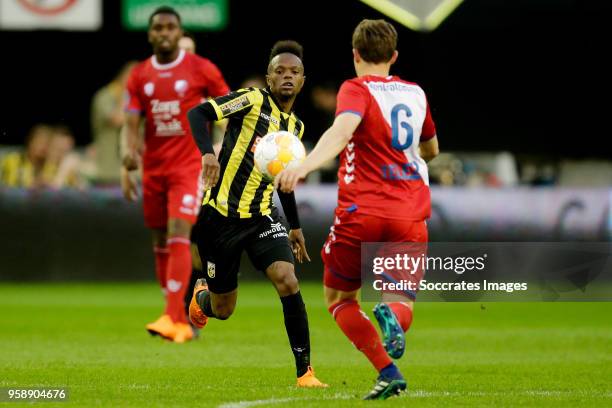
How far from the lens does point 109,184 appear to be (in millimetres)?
17094

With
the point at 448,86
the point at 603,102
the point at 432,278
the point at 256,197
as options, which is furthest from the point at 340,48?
the point at 256,197

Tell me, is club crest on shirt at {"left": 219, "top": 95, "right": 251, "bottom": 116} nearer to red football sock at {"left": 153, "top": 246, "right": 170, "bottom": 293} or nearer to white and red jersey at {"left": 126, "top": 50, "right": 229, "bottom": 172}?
white and red jersey at {"left": 126, "top": 50, "right": 229, "bottom": 172}

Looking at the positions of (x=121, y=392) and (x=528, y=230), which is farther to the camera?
(x=528, y=230)

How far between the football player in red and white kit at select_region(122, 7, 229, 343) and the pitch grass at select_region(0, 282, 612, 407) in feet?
2.14

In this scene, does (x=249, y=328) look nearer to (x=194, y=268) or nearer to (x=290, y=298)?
(x=194, y=268)

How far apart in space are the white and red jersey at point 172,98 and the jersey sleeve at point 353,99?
13.9 ft

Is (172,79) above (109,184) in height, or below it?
above

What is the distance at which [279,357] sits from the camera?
9922 mm

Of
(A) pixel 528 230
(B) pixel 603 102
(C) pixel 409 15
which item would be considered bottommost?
(A) pixel 528 230

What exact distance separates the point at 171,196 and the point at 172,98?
784mm

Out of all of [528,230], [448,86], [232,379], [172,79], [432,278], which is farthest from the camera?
[448,86]

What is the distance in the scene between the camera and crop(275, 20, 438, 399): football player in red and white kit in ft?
23.8

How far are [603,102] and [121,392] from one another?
12.0m
